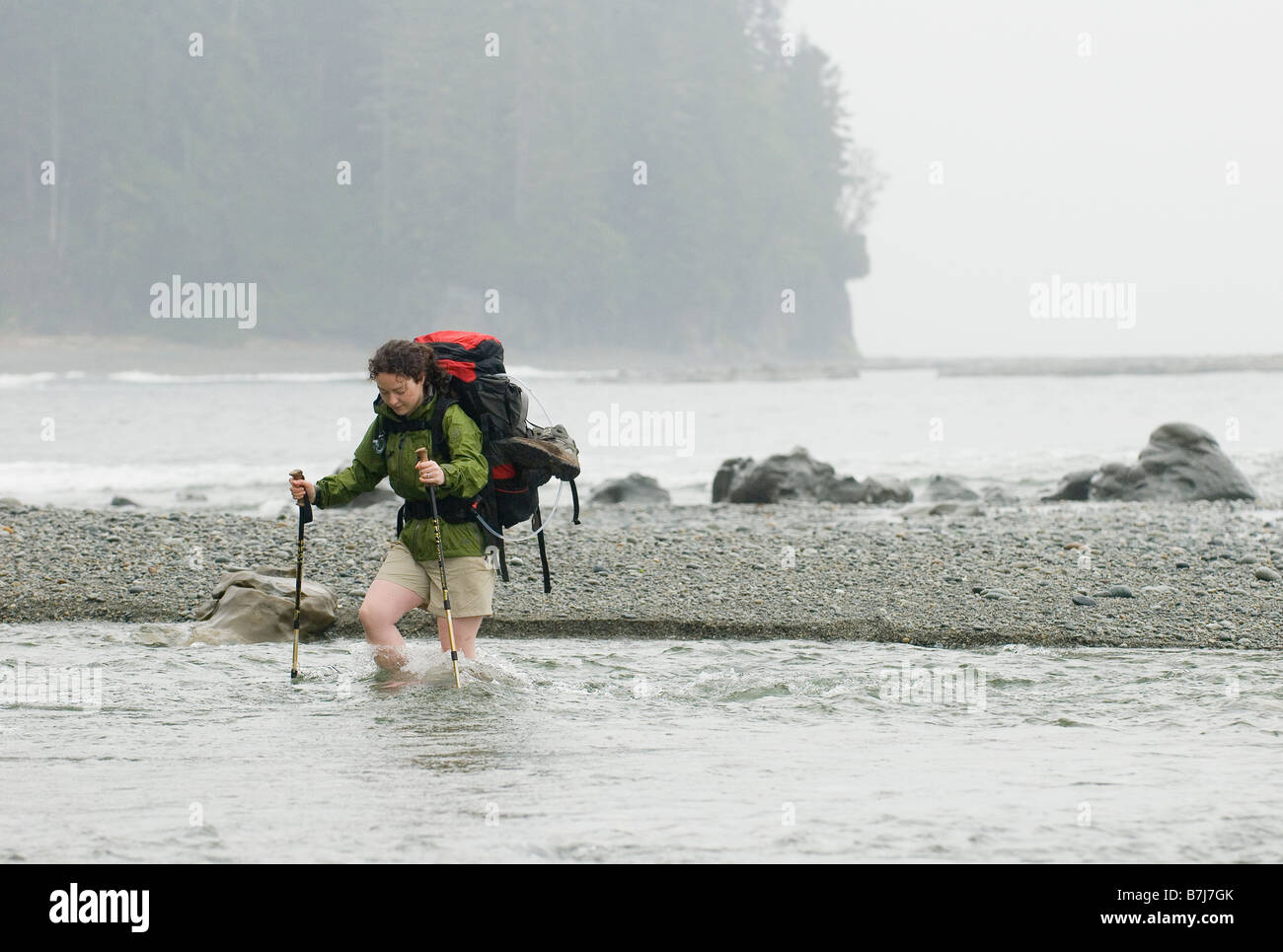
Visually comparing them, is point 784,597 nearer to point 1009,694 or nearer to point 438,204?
point 1009,694

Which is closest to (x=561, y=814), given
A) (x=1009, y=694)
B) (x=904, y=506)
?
(x=1009, y=694)

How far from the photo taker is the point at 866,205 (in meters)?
131

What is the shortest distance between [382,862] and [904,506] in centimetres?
1599

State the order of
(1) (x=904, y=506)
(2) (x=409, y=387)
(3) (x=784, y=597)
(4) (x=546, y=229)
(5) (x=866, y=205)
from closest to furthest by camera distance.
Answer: (2) (x=409, y=387) < (3) (x=784, y=597) < (1) (x=904, y=506) < (4) (x=546, y=229) < (5) (x=866, y=205)

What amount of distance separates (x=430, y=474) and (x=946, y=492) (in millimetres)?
17059

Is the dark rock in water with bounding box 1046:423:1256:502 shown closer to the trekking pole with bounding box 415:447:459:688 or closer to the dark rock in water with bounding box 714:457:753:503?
the dark rock in water with bounding box 714:457:753:503

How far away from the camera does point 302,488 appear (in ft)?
22.5

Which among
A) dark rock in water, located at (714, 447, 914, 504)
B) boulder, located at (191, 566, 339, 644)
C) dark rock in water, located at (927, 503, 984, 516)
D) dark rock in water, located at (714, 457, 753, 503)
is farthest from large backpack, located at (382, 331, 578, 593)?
dark rock in water, located at (714, 457, 753, 503)

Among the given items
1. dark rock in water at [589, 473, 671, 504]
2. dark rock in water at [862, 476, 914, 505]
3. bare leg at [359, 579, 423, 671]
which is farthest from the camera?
dark rock in water at [862, 476, 914, 505]

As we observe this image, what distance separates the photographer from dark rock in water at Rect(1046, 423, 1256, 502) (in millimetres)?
19359

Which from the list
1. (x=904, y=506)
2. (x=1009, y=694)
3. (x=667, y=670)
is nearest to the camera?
(x=1009, y=694)

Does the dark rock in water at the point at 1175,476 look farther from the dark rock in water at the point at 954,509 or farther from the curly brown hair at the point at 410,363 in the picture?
the curly brown hair at the point at 410,363

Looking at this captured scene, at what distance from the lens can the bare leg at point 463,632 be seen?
7.41m

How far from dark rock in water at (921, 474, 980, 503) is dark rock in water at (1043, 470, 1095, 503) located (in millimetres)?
1226
